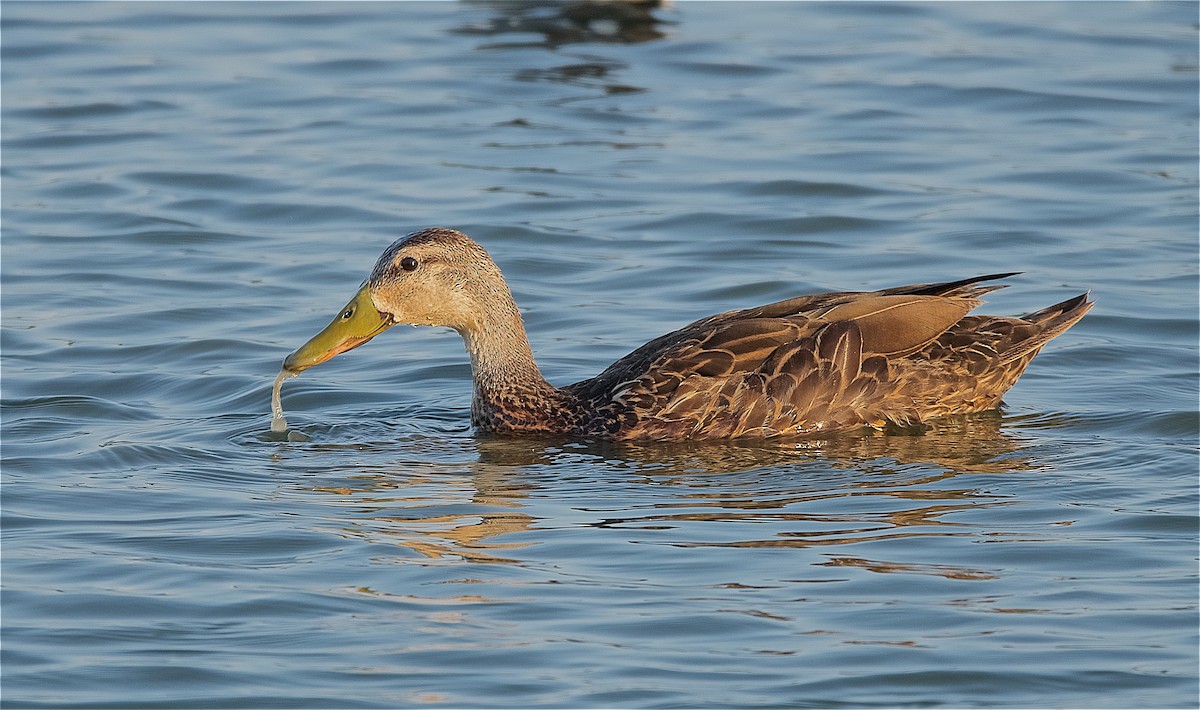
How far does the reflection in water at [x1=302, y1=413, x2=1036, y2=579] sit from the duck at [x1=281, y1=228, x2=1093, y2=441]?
0.37ft

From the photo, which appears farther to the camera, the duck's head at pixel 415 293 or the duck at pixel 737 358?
the duck's head at pixel 415 293

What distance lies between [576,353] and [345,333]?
215 centimetres

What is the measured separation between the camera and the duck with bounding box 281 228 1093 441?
373 inches

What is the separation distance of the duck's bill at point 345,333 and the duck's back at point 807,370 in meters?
1.13

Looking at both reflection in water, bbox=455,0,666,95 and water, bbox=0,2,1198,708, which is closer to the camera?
water, bbox=0,2,1198,708

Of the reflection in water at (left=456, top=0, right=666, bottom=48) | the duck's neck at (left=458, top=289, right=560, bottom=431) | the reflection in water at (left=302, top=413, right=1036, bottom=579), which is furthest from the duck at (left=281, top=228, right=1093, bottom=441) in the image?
the reflection in water at (left=456, top=0, right=666, bottom=48)

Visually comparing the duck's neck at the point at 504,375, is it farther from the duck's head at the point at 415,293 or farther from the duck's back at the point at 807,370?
the duck's back at the point at 807,370

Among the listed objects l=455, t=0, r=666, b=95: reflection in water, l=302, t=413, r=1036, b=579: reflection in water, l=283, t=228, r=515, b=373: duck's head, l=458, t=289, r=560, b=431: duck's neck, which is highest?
l=455, t=0, r=666, b=95: reflection in water

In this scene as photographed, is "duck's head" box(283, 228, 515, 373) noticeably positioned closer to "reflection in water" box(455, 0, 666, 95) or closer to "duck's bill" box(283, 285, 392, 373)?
"duck's bill" box(283, 285, 392, 373)

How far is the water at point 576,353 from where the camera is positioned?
679 cm

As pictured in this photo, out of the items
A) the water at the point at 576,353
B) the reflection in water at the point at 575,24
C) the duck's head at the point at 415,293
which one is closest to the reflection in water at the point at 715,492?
the water at the point at 576,353

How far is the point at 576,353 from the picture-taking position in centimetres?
1159

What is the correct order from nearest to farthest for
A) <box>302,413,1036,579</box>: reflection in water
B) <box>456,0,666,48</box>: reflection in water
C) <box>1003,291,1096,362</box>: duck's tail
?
<box>302,413,1036,579</box>: reflection in water < <box>1003,291,1096,362</box>: duck's tail < <box>456,0,666,48</box>: reflection in water

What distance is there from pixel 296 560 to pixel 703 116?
33.9 ft
